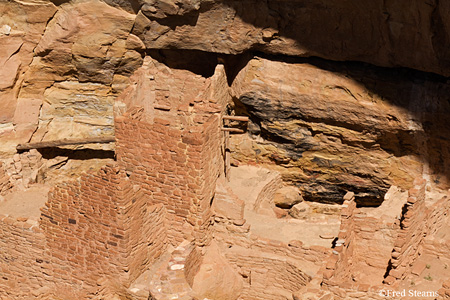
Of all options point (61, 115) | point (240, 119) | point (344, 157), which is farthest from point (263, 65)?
point (61, 115)

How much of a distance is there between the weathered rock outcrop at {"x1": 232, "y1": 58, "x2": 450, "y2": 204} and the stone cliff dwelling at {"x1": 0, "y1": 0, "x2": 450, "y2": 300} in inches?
1.6

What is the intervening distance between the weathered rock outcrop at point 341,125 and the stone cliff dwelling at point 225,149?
40mm

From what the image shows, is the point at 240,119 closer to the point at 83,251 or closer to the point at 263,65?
the point at 263,65

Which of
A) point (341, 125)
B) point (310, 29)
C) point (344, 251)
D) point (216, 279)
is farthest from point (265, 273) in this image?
point (310, 29)

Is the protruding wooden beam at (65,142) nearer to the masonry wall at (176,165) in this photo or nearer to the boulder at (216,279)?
the masonry wall at (176,165)

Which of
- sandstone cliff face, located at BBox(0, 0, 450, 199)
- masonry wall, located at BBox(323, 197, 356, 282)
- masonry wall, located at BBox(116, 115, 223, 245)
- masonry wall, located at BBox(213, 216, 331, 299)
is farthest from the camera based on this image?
sandstone cliff face, located at BBox(0, 0, 450, 199)

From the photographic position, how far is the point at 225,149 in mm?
23688

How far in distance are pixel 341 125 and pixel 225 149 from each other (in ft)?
9.60

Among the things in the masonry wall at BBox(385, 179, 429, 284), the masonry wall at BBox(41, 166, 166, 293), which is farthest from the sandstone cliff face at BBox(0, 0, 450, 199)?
the masonry wall at BBox(41, 166, 166, 293)

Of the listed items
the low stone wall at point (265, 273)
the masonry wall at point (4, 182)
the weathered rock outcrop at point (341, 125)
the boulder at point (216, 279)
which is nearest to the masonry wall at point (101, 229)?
the boulder at point (216, 279)

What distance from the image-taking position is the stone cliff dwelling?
20609 mm

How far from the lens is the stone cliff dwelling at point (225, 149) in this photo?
2061 cm

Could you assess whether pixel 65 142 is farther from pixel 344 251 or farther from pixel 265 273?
pixel 344 251

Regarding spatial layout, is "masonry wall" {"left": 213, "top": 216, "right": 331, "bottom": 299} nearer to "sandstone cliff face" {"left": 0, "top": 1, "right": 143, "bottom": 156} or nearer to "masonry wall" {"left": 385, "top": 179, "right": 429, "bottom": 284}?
"masonry wall" {"left": 385, "top": 179, "right": 429, "bottom": 284}
